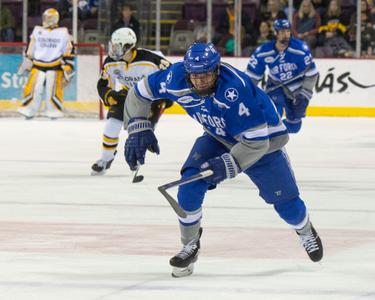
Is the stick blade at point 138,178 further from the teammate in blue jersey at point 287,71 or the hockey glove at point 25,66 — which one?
the hockey glove at point 25,66

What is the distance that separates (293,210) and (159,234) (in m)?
1.18

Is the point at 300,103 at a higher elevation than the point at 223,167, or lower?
lower

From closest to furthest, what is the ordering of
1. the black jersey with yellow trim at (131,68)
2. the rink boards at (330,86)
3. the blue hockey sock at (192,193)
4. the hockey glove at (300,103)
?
1. the blue hockey sock at (192,193)
2. the black jersey with yellow trim at (131,68)
3. the hockey glove at (300,103)
4. the rink boards at (330,86)

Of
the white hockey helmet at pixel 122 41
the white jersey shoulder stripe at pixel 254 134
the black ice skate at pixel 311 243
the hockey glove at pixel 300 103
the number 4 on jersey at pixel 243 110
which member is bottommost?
the hockey glove at pixel 300 103

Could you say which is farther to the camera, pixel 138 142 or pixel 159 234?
pixel 159 234

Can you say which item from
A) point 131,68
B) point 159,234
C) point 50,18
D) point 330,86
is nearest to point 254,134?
point 159,234

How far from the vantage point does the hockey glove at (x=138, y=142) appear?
511 cm

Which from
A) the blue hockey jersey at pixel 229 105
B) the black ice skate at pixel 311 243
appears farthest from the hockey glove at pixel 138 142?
the black ice skate at pixel 311 243

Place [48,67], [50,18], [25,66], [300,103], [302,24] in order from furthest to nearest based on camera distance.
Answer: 1. [302,24]
2. [25,66]
3. [48,67]
4. [50,18]
5. [300,103]

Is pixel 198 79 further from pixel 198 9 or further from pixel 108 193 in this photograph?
pixel 198 9

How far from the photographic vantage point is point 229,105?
4672 mm

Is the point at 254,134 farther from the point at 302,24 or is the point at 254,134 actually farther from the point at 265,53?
the point at 302,24

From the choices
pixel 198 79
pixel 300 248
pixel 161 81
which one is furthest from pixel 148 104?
pixel 300 248

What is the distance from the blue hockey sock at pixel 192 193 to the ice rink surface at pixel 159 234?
0.94ft
